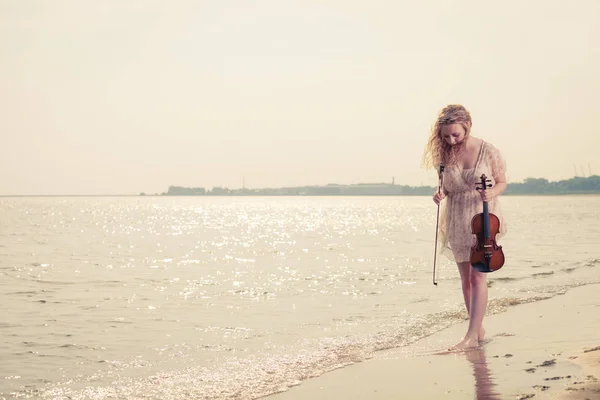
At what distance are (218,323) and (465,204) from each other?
17.2ft

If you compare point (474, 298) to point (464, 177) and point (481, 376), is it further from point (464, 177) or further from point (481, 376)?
point (481, 376)

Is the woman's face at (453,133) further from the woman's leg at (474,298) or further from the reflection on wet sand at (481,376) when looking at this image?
the reflection on wet sand at (481,376)

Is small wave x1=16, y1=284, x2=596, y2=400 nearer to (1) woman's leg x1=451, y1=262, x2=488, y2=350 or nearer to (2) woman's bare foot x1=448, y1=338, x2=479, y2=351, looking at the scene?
(2) woman's bare foot x1=448, y1=338, x2=479, y2=351

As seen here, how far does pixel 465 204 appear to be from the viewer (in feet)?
24.6

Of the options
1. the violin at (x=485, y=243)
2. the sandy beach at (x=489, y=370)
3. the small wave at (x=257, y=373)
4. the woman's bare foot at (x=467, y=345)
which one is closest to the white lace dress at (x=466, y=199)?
the violin at (x=485, y=243)

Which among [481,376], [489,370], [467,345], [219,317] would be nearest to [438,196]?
[467,345]

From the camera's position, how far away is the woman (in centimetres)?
730

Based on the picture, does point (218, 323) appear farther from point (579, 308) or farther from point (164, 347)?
point (579, 308)

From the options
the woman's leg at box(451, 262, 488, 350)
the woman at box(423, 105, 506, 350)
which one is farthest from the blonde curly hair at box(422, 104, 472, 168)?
the woman's leg at box(451, 262, 488, 350)

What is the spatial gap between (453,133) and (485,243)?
3.53ft

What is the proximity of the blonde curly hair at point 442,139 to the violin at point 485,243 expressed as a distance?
1.41 feet

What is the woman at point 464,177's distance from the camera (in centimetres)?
730

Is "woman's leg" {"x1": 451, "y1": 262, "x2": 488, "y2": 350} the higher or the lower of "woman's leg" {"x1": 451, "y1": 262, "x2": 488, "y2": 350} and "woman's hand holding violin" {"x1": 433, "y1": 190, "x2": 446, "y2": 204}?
the lower

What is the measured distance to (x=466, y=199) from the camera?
749cm
